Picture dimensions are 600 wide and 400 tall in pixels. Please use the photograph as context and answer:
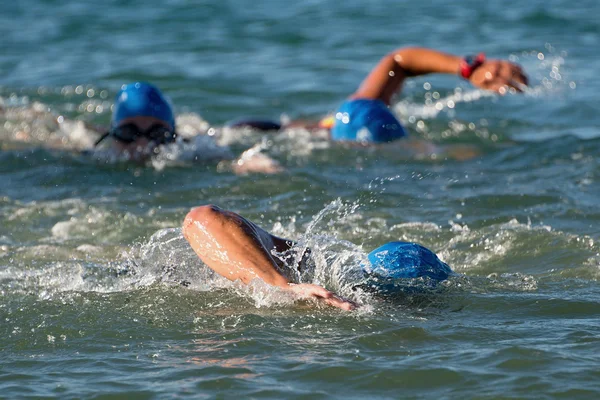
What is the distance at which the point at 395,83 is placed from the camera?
9102 millimetres

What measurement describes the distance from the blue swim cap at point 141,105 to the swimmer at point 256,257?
149 inches

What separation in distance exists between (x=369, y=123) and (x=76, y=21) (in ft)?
31.3

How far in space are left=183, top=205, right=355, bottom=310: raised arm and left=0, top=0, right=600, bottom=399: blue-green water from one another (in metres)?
0.11

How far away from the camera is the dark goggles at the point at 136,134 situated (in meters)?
8.38

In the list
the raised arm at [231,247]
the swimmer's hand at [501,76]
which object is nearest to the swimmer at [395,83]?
the swimmer's hand at [501,76]

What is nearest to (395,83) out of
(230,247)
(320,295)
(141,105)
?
(141,105)

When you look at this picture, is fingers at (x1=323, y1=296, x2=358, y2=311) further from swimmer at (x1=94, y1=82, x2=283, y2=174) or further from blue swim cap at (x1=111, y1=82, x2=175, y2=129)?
blue swim cap at (x1=111, y1=82, x2=175, y2=129)

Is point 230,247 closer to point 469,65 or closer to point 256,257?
point 256,257

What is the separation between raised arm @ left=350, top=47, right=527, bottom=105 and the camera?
8.33m

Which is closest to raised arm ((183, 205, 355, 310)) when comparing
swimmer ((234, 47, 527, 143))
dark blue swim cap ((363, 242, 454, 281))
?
dark blue swim cap ((363, 242, 454, 281))

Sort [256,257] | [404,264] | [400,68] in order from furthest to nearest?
1. [400,68]
2. [404,264]
3. [256,257]

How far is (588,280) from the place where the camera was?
5.10 m

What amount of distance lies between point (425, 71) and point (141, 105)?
8.72 ft

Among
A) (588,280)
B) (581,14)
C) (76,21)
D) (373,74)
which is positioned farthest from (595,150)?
(76,21)
